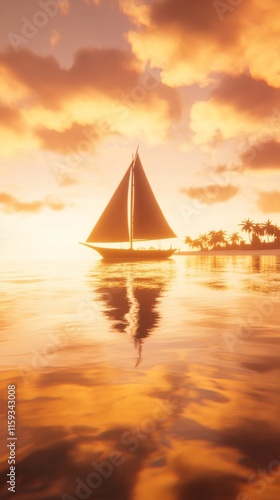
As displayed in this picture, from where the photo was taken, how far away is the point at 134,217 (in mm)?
63844

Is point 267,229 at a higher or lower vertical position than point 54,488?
higher

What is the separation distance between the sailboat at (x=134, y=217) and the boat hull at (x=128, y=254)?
4269mm

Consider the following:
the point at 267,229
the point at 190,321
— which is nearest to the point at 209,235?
the point at 267,229

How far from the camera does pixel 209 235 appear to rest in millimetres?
181375

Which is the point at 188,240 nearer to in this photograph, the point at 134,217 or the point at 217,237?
the point at 217,237

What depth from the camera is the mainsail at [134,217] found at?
205 feet

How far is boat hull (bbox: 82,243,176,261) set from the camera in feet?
227

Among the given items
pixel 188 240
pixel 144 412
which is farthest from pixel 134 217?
pixel 188 240

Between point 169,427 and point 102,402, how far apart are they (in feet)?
3.24

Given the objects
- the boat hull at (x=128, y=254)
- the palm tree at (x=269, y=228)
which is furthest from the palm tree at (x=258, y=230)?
the boat hull at (x=128, y=254)

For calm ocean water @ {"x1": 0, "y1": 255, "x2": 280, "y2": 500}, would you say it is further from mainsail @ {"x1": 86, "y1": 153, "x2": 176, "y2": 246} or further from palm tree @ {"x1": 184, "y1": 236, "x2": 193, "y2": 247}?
palm tree @ {"x1": 184, "y1": 236, "x2": 193, "y2": 247}

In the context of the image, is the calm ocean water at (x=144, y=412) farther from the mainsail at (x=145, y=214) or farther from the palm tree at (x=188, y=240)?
the palm tree at (x=188, y=240)

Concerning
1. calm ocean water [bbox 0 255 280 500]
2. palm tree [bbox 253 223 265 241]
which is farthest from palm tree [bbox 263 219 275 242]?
calm ocean water [bbox 0 255 280 500]

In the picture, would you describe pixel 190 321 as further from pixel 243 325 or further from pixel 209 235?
pixel 209 235
